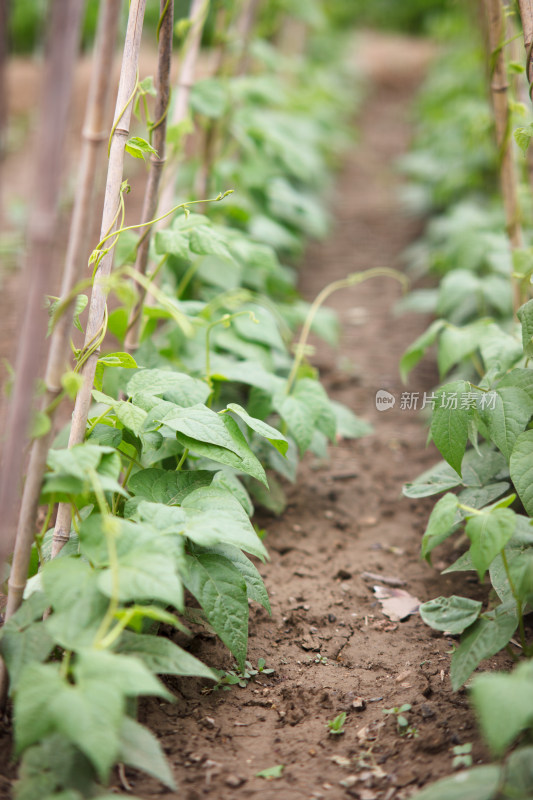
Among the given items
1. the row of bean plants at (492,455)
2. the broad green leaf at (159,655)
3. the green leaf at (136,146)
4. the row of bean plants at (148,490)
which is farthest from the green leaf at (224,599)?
the green leaf at (136,146)

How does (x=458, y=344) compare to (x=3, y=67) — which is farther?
(x=458, y=344)

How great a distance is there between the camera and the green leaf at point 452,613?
4.50 feet

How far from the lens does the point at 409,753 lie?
133 centimetres

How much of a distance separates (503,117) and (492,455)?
106cm

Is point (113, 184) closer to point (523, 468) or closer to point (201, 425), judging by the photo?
point (201, 425)

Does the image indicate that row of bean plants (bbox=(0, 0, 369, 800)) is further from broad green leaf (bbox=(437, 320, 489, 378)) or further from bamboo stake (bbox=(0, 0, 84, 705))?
broad green leaf (bbox=(437, 320, 489, 378))

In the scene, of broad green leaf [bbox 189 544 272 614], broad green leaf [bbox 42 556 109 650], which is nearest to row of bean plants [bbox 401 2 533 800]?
broad green leaf [bbox 189 544 272 614]

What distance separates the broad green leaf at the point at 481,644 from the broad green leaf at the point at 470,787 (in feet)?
0.66

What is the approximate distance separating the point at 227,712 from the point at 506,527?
0.70 m

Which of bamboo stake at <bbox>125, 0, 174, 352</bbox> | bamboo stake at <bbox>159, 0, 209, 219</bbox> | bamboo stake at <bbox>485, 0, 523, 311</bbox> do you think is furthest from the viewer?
bamboo stake at <bbox>159, 0, 209, 219</bbox>

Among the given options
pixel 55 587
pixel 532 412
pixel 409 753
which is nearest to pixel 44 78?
pixel 55 587

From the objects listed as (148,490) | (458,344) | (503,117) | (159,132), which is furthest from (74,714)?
(503,117)

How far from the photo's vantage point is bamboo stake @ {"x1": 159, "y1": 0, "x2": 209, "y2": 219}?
7.66ft

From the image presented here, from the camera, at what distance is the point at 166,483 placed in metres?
1.50
